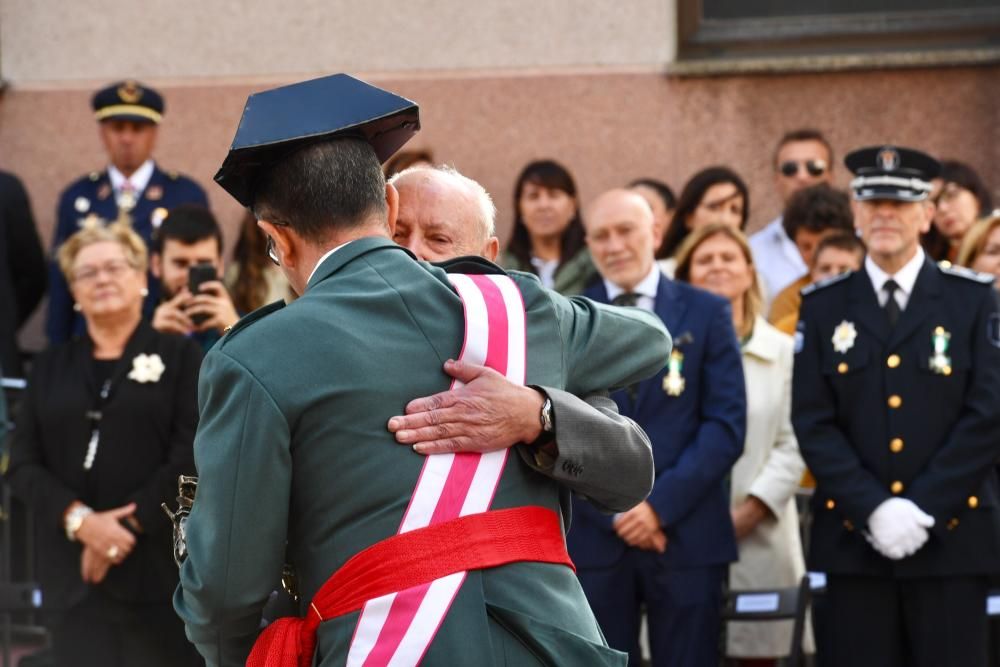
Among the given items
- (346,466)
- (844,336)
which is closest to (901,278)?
(844,336)

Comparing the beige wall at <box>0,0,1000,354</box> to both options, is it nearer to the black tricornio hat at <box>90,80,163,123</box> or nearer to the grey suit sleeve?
the black tricornio hat at <box>90,80,163,123</box>

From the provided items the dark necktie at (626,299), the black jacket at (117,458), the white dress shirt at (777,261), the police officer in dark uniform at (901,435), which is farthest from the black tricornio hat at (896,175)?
the black jacket at (117,458)

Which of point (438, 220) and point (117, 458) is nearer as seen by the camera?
point (438, 220)

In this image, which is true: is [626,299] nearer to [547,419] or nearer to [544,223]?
[544,223]

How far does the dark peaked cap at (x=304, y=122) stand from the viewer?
2.89 meters

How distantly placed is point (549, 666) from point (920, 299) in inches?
144

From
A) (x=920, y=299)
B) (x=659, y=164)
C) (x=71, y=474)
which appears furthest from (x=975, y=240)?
(x=71, y=474)

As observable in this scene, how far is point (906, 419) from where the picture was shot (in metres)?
5.99

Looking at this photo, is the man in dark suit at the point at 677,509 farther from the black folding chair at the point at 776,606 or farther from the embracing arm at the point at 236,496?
the embracing arm at the point at 236,496

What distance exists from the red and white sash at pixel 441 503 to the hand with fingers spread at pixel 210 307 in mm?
3717

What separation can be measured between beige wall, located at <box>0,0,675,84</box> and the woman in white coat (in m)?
2.73

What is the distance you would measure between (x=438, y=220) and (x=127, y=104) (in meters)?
5.11

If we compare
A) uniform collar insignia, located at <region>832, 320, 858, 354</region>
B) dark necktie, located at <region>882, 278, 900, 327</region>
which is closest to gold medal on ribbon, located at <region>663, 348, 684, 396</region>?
uniform collar insignia, located at <region>832, 320, 858, 354</region>

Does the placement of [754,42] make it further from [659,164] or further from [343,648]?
[343,648]
